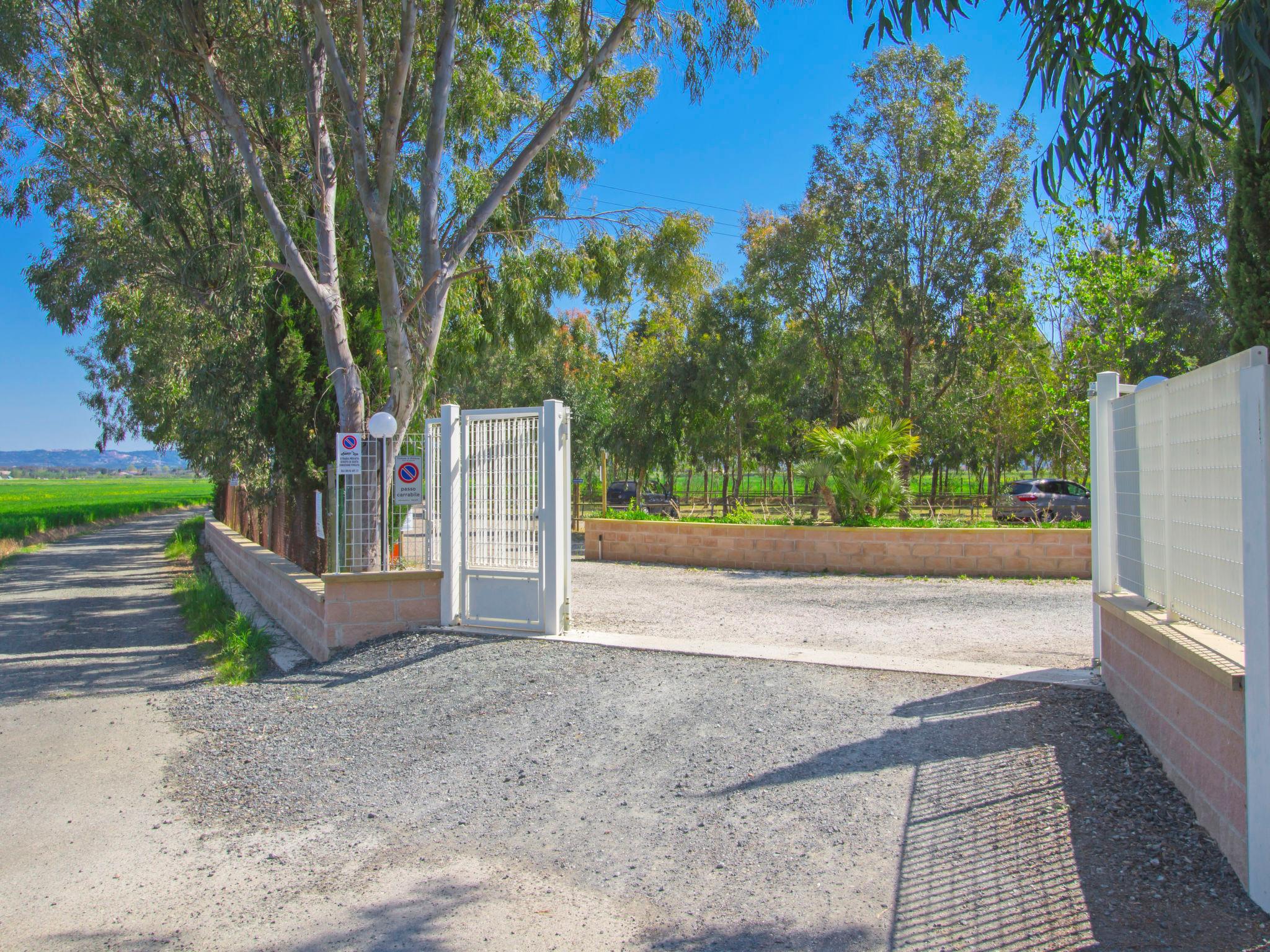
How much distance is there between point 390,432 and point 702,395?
2215cm

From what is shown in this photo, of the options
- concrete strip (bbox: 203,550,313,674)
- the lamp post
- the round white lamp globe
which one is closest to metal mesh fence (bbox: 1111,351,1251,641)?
the lamp post

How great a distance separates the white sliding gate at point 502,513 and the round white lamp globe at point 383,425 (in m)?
0.40

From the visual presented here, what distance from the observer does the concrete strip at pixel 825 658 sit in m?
6.52

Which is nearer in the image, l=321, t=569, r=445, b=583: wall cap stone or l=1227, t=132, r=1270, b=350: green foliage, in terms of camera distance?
l=1227, t=132, r=1270, b=350: green foliage

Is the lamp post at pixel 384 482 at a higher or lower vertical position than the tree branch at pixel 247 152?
lower

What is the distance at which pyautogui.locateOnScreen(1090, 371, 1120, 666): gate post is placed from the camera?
6340 millimetres

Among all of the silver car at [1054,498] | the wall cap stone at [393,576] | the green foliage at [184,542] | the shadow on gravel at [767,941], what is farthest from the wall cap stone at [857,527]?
the green foliage at [184,542]

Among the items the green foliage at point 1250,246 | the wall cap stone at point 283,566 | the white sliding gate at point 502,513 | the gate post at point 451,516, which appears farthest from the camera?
the wall cap stone at point 283,566

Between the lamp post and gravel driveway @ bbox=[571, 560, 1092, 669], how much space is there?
2.20 m

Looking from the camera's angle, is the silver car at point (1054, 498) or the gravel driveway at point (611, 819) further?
the silver car at point (1054, 498)

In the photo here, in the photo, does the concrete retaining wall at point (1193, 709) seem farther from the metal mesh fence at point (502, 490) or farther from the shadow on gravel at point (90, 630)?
the shadow on gravel at point (90, 630)

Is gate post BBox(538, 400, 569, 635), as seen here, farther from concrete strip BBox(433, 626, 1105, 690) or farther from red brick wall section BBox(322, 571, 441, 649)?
red brick wall section BBox(322, 571, 441, 649)

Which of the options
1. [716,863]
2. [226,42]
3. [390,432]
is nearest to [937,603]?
[390,432]

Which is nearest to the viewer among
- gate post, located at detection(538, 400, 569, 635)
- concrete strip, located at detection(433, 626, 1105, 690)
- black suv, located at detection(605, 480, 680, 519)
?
concrete strip, located at detection(433, 626, 1105, 690)
